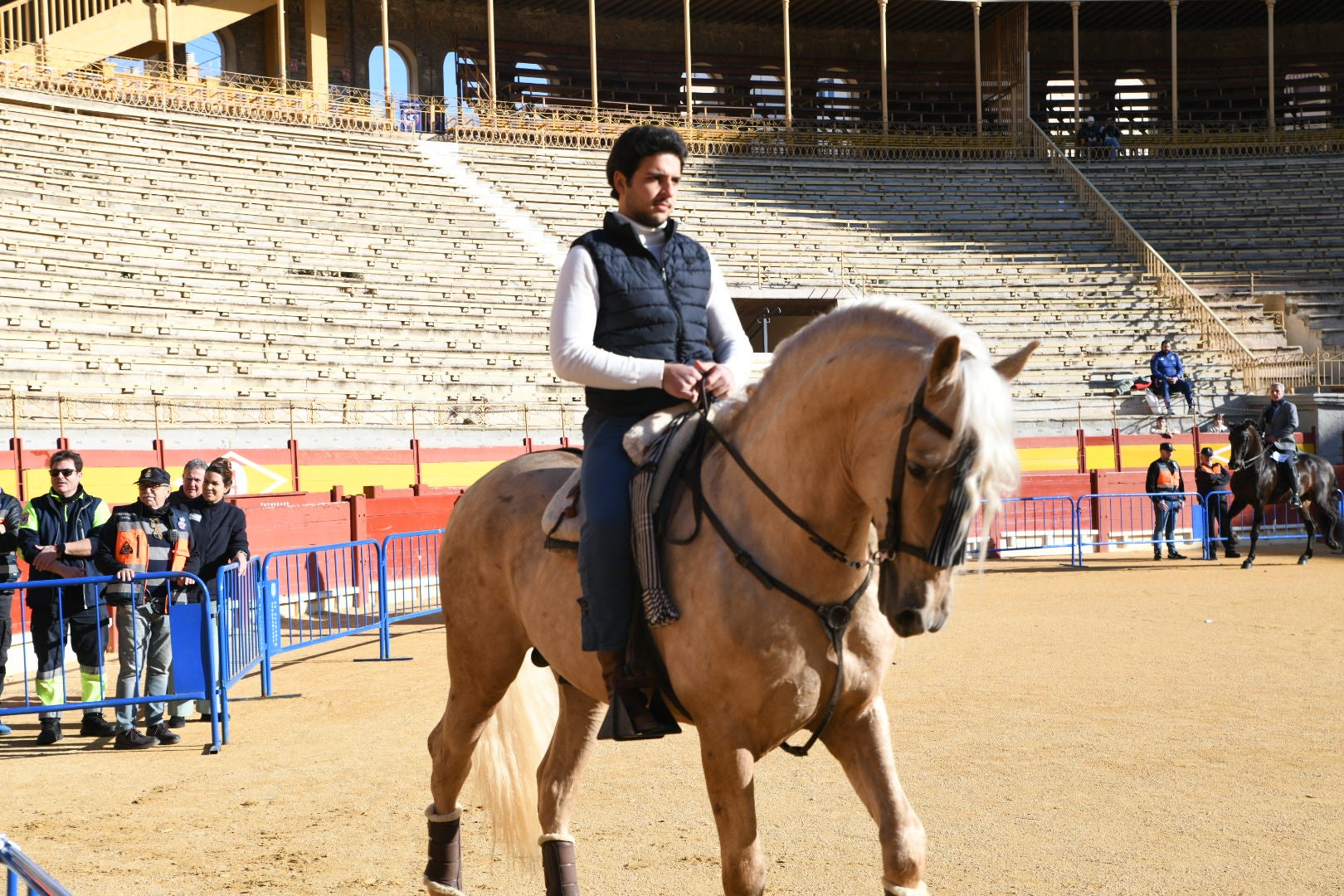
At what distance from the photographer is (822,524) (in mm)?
2986

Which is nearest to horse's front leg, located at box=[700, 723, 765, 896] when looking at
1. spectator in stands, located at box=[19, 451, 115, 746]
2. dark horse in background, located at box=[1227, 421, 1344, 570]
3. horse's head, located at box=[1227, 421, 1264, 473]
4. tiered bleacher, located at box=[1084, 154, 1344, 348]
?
spectator in stands, located at box=[19, 451, 115, 746]

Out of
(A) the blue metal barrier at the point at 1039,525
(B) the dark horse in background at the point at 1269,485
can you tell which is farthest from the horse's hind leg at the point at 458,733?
(A) the blue metal barrier at the point at 1039,525

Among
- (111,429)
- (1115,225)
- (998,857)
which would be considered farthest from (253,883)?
(1115,225)

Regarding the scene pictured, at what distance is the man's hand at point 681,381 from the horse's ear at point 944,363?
2.88ft

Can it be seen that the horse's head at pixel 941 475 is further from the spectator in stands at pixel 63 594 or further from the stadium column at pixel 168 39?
the stadium column at pixel 168 39

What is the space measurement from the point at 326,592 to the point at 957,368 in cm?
963

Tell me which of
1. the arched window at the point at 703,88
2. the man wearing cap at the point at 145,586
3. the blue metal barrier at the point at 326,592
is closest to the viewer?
the man wearing cap at the point at 145,586

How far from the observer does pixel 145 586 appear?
777cm

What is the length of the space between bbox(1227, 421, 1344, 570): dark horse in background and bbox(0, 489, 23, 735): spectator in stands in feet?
43.8

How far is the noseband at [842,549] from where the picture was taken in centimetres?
258

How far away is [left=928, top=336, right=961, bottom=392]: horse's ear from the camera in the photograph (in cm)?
252

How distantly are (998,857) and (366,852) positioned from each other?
231 cm

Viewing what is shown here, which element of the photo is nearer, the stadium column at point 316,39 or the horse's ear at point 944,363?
the horse's ear at point 944,363

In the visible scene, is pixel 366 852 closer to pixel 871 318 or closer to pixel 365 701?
pixel 871 318
